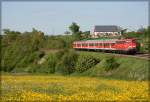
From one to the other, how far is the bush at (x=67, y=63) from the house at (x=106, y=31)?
5074 mm

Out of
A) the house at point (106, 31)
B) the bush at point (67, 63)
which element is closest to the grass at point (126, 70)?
the bush at point (67, 63)

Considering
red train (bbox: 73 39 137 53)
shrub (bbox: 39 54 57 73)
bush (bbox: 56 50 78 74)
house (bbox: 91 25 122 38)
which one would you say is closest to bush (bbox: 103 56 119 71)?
red train (bbox: 73 39 137 53)

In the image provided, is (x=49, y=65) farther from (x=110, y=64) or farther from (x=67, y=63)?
(x=110, y=64)

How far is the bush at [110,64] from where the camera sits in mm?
59938

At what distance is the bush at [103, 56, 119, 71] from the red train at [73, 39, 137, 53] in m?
4.09

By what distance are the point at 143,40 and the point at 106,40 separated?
911 cm

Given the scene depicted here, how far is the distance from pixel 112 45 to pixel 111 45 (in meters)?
0.45

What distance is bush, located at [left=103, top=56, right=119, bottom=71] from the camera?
5994 cm

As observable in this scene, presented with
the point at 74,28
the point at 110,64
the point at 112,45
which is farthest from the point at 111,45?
the point at 74,28

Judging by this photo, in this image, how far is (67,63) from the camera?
234 feet

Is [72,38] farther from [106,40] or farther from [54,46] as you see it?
[106,40]

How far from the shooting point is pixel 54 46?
101 metres

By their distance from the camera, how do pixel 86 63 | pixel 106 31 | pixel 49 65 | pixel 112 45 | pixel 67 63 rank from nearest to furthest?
pixel 86 63, pixel 112 45, pixel 67 63, pixel 49 65, pixel 106 31

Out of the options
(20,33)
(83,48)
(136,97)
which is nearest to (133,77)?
(136,97)
